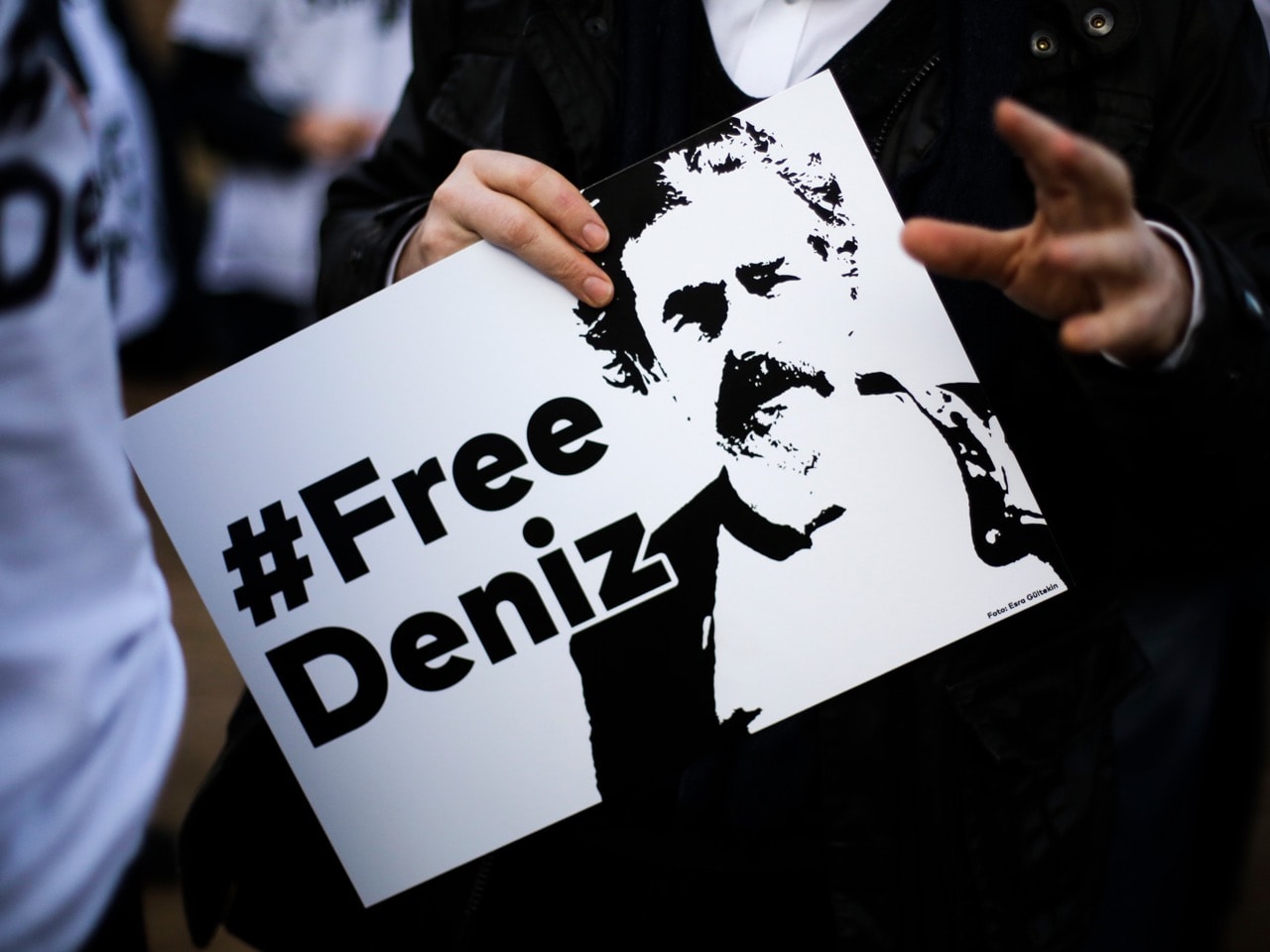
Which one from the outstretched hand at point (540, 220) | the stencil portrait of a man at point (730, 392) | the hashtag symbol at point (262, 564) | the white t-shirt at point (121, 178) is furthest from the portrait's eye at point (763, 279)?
the white t-shirt at point (121, 178)

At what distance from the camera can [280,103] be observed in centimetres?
286

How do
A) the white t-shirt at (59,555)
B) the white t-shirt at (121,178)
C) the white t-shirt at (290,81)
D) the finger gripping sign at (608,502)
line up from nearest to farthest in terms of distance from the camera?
the white t-shirt at (59,555)
the finger gripping sign at (608,502)
the white t-shirt at (121,178)
the white t-shirt at (290,81)

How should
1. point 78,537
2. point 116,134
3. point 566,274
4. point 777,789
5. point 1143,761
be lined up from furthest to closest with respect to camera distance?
point 116,134
point 1143,761
point 777,789
point 566,274
point 78,537

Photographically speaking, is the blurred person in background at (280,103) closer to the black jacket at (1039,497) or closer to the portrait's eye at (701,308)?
the black jacket at (1039,497)

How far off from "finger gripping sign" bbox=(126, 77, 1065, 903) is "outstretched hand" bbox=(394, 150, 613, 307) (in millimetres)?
19

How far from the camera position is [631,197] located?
0.99m

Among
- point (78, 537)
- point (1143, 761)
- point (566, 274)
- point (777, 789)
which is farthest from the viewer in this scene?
point (1143, 761)

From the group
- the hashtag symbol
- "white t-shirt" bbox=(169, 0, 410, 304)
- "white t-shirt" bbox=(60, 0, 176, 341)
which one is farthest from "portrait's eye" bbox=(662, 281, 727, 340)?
"white t-shirt" bbox=(60, 0, 176, 341)

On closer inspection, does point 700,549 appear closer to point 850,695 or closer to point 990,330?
point 850,695

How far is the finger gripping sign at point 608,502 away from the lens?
957mm

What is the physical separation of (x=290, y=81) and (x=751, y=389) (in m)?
2.34

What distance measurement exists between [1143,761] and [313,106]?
243 cm

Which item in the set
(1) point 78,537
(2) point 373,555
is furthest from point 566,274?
(1) point 78,537

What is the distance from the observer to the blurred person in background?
9.09ft
